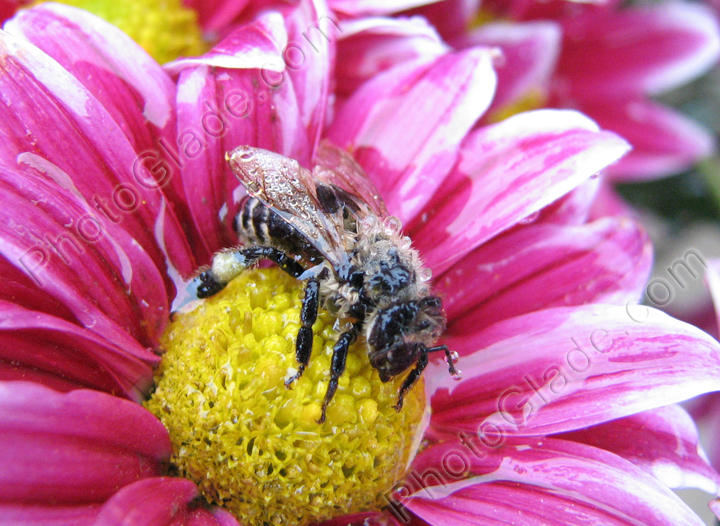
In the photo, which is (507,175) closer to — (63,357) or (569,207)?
(569,207)

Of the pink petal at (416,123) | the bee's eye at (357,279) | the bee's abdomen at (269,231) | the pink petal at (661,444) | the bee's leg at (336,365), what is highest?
the pink petal at (416,123)

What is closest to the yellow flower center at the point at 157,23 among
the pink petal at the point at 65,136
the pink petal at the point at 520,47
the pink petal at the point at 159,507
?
the pink petal at the point at 65,136

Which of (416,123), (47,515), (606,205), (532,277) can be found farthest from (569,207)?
(47,515)

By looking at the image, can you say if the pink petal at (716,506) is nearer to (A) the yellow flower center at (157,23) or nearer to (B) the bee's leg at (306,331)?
(B) the bee's leg at (306,331)

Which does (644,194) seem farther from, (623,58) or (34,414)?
(34,414)

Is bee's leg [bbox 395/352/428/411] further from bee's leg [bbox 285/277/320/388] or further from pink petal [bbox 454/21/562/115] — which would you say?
pink petal [bbox 454/21/562/115]
